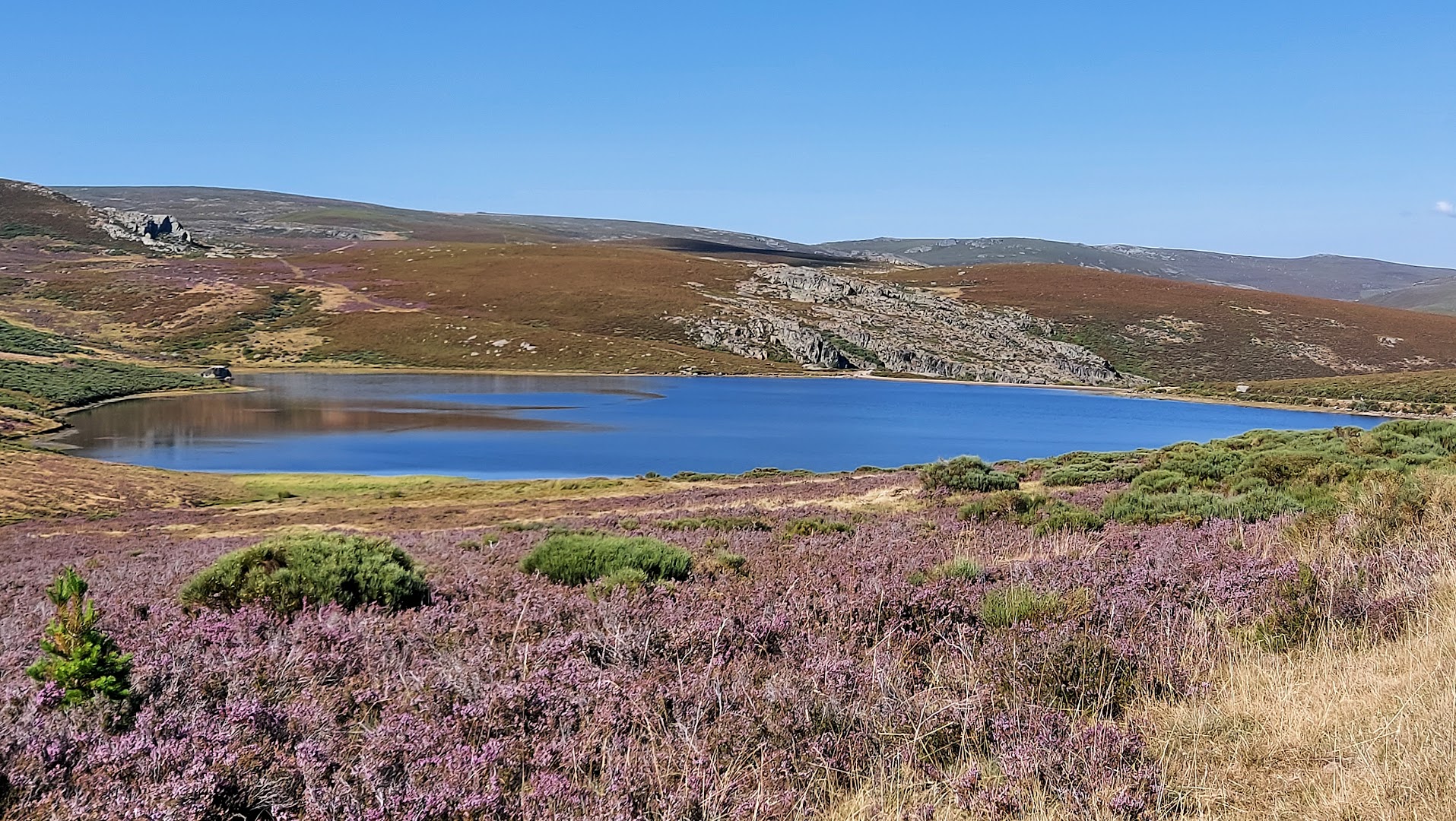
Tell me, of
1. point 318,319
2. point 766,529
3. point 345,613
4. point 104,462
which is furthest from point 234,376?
point 345,613

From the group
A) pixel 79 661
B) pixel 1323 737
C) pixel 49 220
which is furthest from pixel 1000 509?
pixel 49 220

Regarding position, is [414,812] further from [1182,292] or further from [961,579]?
[1182,292]

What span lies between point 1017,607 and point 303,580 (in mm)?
5252

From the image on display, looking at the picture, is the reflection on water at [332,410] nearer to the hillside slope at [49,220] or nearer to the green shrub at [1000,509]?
the green shrub at [1000,509]

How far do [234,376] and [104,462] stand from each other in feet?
165

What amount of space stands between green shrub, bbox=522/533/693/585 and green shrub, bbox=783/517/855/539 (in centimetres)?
442

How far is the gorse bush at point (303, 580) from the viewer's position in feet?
22.8

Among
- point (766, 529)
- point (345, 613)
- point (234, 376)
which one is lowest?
point (234, 376)

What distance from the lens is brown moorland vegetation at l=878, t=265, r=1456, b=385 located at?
106m

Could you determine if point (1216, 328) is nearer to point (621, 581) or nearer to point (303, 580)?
point (621, 581)

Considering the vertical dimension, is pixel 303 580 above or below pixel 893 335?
above

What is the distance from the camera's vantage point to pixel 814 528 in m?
14.4

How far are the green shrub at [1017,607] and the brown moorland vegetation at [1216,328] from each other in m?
108

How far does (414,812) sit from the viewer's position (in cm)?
287
